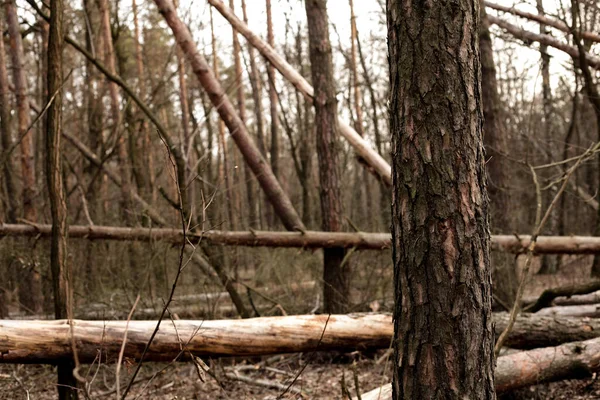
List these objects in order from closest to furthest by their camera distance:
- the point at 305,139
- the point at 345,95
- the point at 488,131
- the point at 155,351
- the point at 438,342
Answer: the point at 438,342, the point at 155,351, the point at 488,131, the point at 305,139, the point at 345,95

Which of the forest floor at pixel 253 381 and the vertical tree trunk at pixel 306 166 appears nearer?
the forest floor at pixel 253 381

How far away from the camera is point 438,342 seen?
8.29 feet

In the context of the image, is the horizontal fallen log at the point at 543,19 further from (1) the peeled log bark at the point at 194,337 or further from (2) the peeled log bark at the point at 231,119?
(1) the peeled log bark at the point at 194,337

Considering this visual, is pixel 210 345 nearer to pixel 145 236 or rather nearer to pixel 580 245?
pixel 145 236

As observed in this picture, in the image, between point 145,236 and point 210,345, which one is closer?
point 210,345

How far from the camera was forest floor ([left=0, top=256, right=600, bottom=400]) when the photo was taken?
465 cm

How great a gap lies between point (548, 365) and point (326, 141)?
333cm

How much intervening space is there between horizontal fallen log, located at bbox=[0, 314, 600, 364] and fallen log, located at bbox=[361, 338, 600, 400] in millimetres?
407

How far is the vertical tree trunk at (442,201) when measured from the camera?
2.50 meters

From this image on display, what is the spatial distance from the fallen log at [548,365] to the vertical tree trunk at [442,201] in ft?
5.77

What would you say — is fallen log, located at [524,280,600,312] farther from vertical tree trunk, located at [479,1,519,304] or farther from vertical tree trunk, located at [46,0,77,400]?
vertical tree trunk, located at [46,0,77,400]

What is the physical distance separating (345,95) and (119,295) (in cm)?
1291

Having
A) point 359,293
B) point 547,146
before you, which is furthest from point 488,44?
point 547,146

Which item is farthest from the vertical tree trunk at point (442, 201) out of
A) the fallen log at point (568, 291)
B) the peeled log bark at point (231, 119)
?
the peeled log bark at point (231, 119)
